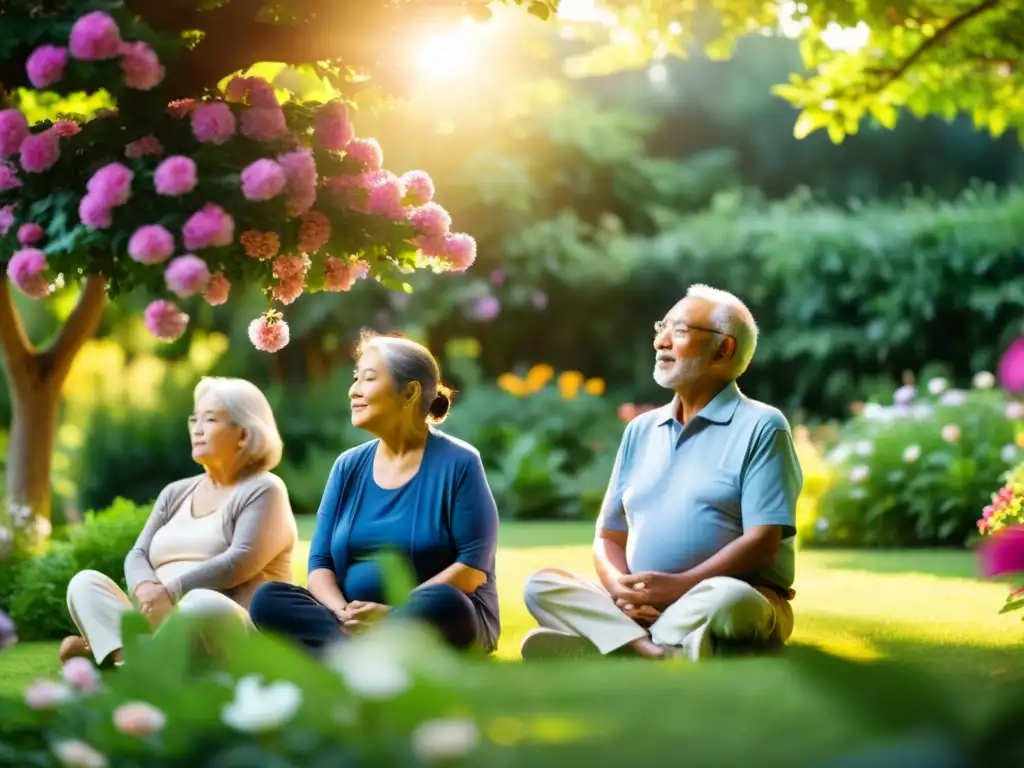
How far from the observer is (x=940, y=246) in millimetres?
14102

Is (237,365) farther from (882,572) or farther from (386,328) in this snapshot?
(882,572)

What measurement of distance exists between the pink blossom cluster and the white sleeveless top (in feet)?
5.91

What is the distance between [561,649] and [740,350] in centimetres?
119

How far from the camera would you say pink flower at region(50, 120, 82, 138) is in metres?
4.11

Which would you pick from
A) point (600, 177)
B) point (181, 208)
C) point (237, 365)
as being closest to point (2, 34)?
point (181, 208)

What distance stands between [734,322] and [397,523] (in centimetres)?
133

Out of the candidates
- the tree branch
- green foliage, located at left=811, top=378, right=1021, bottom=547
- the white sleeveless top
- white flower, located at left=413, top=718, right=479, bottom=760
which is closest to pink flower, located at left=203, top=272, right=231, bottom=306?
the white sleeveless top

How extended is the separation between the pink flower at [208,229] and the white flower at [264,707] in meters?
1.80

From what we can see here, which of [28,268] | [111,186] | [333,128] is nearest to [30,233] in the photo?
[28,268]

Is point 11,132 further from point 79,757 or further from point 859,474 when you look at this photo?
point 859,474

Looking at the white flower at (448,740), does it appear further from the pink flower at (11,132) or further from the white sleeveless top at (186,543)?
the white sleeveless top at (186,543)

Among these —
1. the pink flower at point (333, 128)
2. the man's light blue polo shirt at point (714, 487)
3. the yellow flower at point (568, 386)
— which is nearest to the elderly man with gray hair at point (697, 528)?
the man's light blue polo shirt at point (714, 487)

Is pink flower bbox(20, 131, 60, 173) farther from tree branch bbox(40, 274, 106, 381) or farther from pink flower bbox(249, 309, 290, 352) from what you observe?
tree branch bbox(40, 274, 106, 381)

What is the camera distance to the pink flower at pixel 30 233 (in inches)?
156
